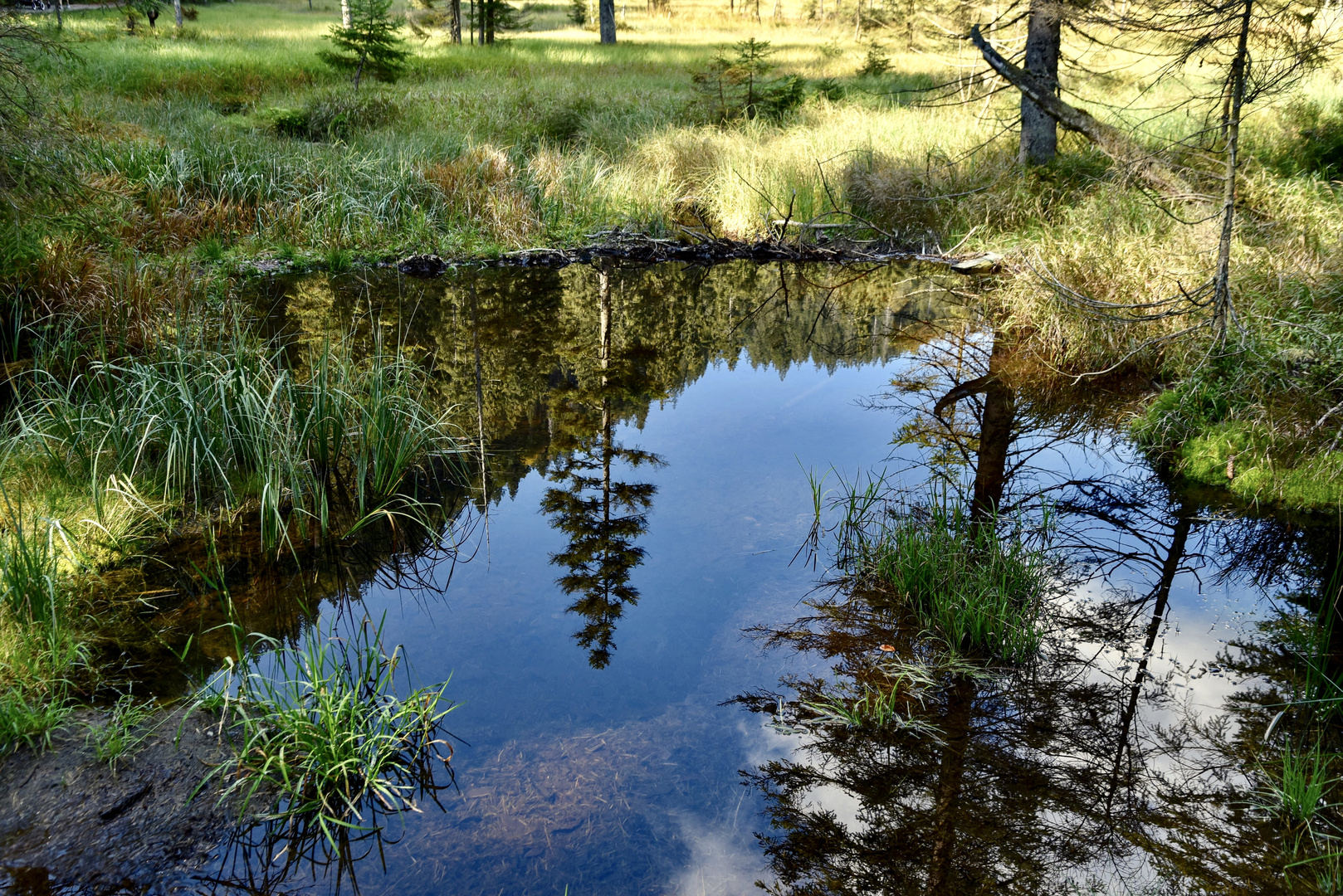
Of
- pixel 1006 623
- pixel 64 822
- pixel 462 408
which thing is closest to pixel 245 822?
pixel 64 822

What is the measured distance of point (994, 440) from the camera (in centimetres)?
619

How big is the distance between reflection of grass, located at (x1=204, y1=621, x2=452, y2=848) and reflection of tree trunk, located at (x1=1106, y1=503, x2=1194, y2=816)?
2.64m

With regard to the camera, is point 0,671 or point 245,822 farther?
point 0,671


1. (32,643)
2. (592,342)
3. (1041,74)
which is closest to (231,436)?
(32,643)

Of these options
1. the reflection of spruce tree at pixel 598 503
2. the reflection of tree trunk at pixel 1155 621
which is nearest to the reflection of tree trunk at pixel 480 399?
the reflection of spruce tree at pixel 598 503

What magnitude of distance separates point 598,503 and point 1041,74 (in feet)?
26.2

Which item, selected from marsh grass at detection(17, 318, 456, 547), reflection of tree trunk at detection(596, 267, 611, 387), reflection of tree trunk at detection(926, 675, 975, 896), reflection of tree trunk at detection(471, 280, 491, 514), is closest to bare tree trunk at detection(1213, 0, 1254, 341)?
reflection of tree trunk at detection(926, 675, 975, 896)

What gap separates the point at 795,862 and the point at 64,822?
2498 millimetres

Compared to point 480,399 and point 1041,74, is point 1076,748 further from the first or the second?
point 1041,74

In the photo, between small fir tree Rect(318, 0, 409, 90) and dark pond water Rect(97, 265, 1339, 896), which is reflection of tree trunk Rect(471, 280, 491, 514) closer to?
dark pond water Rect(97, 265, 1339, 896)

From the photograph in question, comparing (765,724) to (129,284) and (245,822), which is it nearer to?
(245,822)

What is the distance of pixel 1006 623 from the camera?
3.91 meters

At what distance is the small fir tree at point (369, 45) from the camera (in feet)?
55.4

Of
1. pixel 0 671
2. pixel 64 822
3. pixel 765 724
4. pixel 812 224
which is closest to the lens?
pixel 64 822
